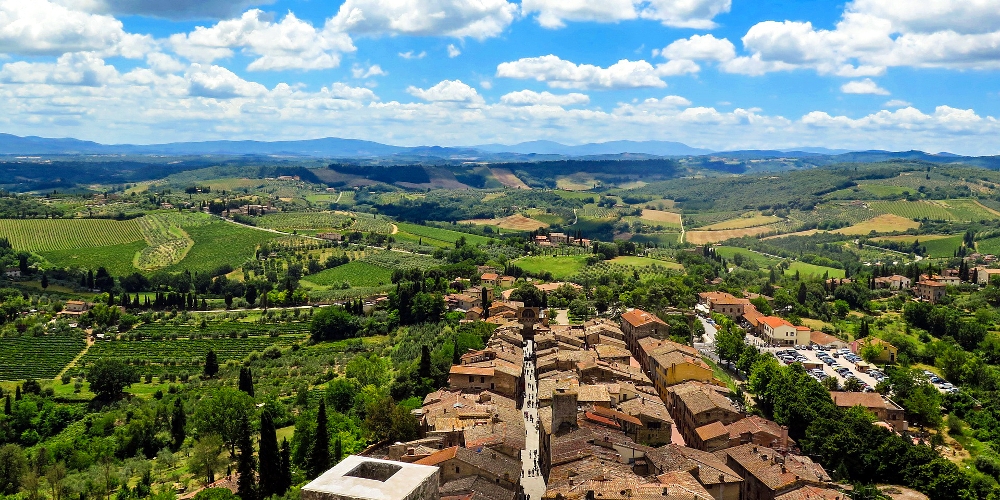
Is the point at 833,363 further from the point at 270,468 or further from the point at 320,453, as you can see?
the point at 270,468

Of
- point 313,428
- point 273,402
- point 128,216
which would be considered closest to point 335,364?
point 273,402

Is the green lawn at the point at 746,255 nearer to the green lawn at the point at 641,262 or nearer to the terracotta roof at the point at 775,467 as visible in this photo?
the green lawn at the point at 641,262

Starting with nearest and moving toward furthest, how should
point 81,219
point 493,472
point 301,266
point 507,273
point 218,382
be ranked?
point 493,472, point 218,382, point 507,273, point 301,266, point 81,219

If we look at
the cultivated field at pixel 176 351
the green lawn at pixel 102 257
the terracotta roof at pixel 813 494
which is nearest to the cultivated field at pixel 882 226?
the cultivated field at pixel 176 351

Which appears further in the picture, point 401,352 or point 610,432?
point 401,352

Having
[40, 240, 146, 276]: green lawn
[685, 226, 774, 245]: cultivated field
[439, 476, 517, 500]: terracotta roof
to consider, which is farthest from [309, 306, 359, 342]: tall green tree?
[685, 226, 774, 245]: cultivated field

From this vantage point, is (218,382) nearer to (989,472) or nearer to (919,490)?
(919,490)
